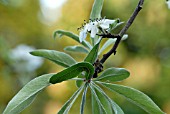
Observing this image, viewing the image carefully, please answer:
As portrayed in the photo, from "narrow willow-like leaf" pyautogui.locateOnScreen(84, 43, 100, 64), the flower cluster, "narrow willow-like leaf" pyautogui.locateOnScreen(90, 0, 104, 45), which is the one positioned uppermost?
"narrow willow-like leaf" pyautogui.locateOnScreen(90, 0, 104, 45)

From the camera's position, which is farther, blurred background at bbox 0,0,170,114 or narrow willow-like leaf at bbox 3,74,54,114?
blurred background at bbox 0,0,170,114

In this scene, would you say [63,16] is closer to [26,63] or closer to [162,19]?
[162,19]

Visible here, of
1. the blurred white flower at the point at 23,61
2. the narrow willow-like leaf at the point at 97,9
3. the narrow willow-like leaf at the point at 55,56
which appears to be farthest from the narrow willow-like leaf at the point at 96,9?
the blurred white flower at the point at 23,61

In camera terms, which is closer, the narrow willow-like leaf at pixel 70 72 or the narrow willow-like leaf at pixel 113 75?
the narrow willow-like leaf at pixel 70 72

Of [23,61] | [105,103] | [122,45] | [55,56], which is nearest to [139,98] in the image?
[105,103]

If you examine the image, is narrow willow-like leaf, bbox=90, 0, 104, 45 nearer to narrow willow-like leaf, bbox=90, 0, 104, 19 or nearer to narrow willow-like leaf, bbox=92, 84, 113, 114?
narrow willow-like leaf, bbox=90, 0, 104, 19

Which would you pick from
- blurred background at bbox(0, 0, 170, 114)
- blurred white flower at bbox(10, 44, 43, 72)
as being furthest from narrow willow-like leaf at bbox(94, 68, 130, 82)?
blurred background at bbox(0, 0, 170, 114)

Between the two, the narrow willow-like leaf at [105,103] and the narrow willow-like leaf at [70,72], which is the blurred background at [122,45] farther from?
the narrow willow-like leaf at [70,72]
